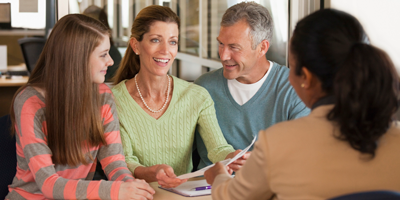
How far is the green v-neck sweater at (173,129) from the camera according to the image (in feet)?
5.76

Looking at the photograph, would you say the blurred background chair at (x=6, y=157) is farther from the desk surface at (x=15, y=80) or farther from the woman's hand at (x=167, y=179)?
the desk surface at (x=15, y=80)

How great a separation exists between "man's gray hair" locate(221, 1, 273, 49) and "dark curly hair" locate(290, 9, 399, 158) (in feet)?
3.47

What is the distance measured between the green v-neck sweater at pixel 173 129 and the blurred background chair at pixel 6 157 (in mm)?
456

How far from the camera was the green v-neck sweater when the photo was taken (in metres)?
1.76

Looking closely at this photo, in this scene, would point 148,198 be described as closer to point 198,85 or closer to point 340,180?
point 340,180

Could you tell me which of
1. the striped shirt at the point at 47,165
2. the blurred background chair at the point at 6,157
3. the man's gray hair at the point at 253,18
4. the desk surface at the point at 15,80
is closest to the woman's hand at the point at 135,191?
the striped shirt at the point at 47,165

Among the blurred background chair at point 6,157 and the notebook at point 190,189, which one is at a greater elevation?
the blurred background chair at point 6,157

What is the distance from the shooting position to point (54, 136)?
55.1 inches

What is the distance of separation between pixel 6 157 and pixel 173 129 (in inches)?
28.6

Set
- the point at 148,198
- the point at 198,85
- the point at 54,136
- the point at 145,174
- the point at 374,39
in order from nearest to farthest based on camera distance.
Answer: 1. the point at 148,198
2. the point at 54,136
3. the point at 145,174
4. the point at 198,85
5. the point at 374,39

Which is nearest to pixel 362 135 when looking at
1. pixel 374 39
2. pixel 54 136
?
pixel 54 136

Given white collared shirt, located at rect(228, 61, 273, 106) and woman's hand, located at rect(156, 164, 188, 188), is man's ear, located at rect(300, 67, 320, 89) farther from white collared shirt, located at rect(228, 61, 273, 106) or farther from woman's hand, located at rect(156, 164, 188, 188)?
white collared shirt, located at rect(228, 61, 273, 106)

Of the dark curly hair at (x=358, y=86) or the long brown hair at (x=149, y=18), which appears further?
the long brown hair at (x=149, y=18)

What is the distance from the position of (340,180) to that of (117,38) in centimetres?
285
